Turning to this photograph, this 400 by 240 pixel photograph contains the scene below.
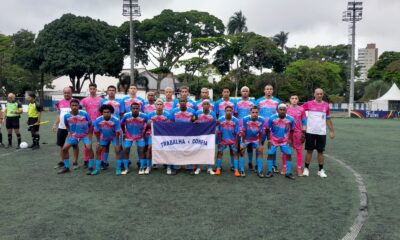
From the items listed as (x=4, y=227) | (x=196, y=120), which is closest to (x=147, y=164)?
(x=196, y=120)

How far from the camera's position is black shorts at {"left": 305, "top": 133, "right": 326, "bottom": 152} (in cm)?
707

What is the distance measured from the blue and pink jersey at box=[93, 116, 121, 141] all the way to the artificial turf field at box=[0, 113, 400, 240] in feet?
2.81

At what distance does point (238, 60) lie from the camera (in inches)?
1794

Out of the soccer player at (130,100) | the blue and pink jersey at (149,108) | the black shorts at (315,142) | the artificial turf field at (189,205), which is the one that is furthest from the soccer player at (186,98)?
the black shorts at (315,142)

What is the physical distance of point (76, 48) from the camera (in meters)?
36.3

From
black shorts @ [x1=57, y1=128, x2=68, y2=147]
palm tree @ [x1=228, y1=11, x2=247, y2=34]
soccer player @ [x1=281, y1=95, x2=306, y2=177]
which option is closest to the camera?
soccer player @ [x1=281, y1=95, x2=306, y2=177]

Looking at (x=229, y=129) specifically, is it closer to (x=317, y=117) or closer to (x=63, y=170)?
(x=317, y=117)

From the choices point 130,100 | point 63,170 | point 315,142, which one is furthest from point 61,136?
point 315,142

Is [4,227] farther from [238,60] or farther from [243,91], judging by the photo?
[238,60]

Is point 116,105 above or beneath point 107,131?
above

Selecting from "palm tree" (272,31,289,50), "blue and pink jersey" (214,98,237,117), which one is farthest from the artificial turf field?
"palm tree" (272,31,289,50)

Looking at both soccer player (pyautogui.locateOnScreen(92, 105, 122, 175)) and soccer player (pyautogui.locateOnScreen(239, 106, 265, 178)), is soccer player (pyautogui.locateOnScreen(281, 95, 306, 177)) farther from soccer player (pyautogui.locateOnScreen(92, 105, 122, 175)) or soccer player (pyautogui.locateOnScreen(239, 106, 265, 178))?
soccer player (pyautogui.locateOnScreen(92, 105, 122, 175))

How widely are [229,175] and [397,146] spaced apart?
823 cm

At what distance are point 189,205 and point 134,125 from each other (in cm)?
272
